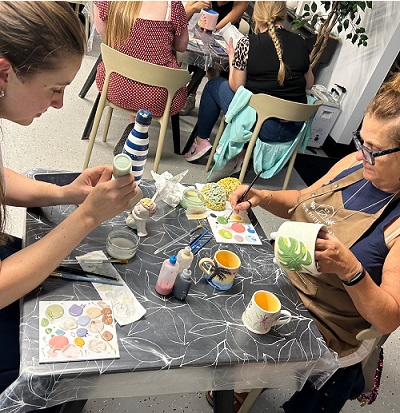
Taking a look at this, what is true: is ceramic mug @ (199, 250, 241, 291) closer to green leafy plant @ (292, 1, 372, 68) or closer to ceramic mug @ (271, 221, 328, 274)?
ceramic mug @ (271, 221, 328, 274)

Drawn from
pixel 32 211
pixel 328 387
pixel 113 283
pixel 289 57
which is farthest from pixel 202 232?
pixel 289 57

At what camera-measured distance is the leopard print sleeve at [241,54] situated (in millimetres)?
2734

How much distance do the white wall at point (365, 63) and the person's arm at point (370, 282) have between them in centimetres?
279

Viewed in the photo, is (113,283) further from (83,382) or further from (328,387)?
(328,387)

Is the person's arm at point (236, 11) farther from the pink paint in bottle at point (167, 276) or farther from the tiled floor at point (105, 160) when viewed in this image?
the pink paint in bottle at point (167, 276)

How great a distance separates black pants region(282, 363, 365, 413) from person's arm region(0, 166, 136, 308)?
87 cm

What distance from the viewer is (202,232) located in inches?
53.9

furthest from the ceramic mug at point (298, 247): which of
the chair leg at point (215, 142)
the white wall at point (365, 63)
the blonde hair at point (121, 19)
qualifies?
the white wall at point (365, 63)

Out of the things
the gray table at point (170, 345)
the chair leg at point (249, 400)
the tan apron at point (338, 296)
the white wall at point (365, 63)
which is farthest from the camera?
the white wall at point (365, 63)

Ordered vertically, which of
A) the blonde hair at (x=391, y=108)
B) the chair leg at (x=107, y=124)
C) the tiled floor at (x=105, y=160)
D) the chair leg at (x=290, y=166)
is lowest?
the tiled floor at (x=105, y=160)

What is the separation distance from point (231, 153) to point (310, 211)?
1.45 m

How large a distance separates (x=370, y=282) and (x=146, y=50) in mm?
1962

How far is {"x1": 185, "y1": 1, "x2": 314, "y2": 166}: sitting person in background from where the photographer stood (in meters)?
2.71

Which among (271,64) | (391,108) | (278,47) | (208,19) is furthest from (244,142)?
(391,108)
